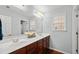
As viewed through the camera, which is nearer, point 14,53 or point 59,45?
point 14,53

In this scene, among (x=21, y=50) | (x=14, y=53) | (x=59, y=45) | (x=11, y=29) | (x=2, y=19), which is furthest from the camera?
(x=59, y=45)

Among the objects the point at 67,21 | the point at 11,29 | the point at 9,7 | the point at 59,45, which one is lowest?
the point at 59,45

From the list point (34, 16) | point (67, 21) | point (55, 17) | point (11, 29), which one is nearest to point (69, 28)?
point (67, 21)

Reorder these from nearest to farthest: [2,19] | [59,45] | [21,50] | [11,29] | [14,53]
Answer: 1. [14,53]
2. [21,50]
3. [2,19]
4. [11,29]
5. [59,45]

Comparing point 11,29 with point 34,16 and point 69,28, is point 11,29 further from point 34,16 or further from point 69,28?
point 69,28

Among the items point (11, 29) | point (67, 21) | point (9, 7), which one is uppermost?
point (9, 7)

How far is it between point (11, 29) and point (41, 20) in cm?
46

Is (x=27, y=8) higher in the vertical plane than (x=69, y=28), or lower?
higher

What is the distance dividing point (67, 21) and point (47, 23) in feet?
0.98

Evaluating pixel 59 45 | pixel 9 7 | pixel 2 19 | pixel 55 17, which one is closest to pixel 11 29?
pixel 2 19

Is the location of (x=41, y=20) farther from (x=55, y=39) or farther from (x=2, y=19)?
(x=2, y=19)

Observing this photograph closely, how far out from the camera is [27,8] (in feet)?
4.11

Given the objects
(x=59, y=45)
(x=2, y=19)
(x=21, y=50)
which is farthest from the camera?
(x=59, y=45)

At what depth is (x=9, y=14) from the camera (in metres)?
1.20
